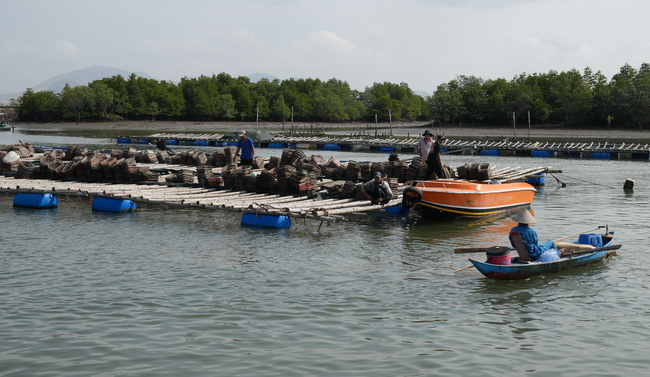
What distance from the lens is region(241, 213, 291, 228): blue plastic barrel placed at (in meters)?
17.1

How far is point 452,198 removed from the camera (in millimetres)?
18672

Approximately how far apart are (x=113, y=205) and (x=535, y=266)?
578 inches

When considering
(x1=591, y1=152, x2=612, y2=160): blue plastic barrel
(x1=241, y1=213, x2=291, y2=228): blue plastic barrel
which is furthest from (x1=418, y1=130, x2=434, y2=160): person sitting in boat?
(x1=591, y1=152, x2=612, y2=160): blue plastic barrel

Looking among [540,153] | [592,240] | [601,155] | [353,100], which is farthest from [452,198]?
[353,100]

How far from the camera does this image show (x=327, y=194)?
69.4ft

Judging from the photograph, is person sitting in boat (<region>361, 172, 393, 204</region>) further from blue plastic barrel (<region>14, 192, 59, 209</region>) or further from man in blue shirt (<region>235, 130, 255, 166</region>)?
blue plastic barrel (<region>14, 192, 59, 209</region>)

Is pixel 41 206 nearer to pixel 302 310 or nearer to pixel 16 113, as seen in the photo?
pixel 302 310

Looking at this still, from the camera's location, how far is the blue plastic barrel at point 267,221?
1711 centimetres

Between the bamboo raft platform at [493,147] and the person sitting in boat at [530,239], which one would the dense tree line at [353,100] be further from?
the person sitting in boat at [530,239]

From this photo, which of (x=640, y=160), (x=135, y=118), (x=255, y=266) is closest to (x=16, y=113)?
(x=135, y=118)

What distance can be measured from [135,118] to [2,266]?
135 meters

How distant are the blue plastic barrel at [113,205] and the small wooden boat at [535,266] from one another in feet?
43.8

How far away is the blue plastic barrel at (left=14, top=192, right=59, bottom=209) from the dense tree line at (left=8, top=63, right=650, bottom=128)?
69.9 metres

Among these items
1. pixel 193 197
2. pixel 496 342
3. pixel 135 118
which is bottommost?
pixel 496 342
